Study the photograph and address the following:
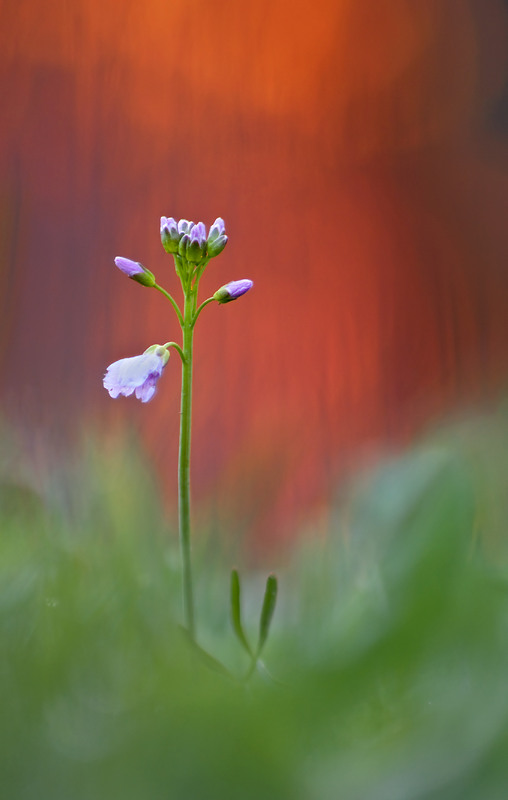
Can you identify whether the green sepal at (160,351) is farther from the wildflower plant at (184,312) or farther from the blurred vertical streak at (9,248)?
the blurred vertical streak at (9,248)

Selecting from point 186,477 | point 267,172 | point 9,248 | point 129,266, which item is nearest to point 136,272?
point 129,266

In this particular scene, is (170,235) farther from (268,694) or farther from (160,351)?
(268,694)

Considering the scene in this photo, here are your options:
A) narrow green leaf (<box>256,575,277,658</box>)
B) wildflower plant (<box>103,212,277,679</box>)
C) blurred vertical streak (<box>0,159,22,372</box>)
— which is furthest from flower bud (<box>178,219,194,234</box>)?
blurred vertical streak (<box>0,159,22,372</box>)

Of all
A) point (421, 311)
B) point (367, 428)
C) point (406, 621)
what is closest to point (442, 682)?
point (406, 621)

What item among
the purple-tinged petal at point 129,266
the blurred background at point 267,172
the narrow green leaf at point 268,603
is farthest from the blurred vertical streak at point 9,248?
the narrow green leaf at point 268,603

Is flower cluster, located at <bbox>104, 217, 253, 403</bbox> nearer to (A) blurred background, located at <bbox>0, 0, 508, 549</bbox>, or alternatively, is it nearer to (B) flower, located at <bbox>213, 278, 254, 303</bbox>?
(B) flower, located at <bbox>213, 278, 254, 303</bbox>

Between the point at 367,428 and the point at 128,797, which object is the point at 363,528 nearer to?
the point at 128,797
